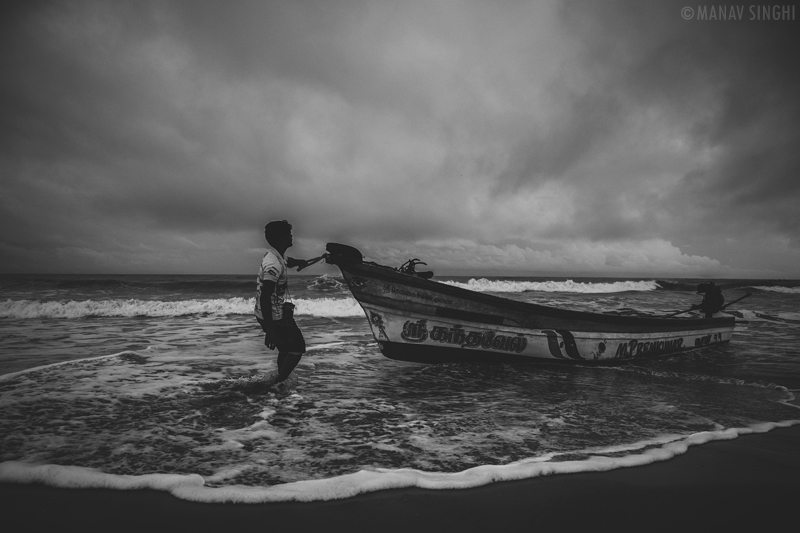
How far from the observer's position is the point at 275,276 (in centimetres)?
473

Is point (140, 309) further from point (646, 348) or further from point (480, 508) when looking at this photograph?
point (646, 348)

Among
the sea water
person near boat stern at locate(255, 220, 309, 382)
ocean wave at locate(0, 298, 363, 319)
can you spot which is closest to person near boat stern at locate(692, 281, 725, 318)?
the sea water

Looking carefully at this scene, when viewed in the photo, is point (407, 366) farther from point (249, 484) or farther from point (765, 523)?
point (765, 523)

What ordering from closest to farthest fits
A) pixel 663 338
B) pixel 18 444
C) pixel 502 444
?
1. pixel 18 444
2. pixel 502 444
3. pixel 663 338

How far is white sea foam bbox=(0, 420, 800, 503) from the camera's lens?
2.51 meters

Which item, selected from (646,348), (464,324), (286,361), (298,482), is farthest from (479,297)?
(646,348)

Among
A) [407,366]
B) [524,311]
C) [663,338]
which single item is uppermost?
[524,311]

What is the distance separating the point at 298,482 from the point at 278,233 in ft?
10.5

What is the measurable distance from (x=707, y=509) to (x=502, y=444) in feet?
4.91

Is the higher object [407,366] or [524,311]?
[524,311]

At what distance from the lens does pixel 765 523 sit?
2.37 meters

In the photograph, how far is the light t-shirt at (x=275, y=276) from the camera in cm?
472

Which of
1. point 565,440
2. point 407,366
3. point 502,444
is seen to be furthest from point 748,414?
point 407,366

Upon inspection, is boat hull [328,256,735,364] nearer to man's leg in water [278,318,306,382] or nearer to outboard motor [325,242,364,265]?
outboard motor [325,242,364,265]
